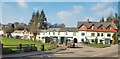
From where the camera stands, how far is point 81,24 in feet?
330

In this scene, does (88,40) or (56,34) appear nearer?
(88,40)

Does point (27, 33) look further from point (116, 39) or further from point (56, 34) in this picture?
point (116, 39)

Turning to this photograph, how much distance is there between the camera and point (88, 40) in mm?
96875

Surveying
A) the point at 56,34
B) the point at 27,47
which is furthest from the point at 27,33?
the point at 27,47

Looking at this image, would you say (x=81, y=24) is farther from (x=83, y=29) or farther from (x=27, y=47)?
(x=27, y=47)

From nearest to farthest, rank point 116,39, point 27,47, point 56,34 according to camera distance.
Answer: point 27,47 < point 116,39 < point 56,34

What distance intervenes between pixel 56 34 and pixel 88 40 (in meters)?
14.8

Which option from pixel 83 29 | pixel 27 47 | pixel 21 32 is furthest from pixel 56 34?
pixel 27 47

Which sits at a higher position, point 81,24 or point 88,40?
point 81,24

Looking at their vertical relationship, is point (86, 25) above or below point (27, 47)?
above

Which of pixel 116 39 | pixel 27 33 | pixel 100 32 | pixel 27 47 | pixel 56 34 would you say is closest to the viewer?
pixel 27 47

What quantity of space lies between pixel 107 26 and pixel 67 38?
1589 centimetres

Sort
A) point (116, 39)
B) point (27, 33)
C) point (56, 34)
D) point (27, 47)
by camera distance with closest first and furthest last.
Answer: point (27, 47)
point (116, 39)
point (56, 34)
point (27, 33)

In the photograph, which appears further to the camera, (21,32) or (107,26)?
(21,32)
